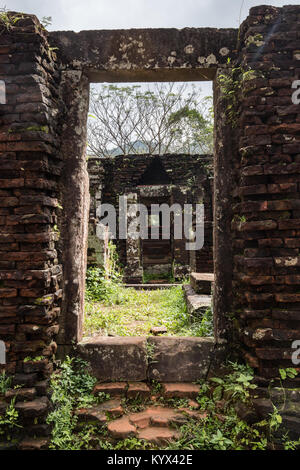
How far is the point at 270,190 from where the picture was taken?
2.65 m

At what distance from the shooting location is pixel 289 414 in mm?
2426

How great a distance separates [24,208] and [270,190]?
6.81 feet

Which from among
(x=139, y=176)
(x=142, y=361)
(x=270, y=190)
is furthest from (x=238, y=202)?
(x=139, y=176)

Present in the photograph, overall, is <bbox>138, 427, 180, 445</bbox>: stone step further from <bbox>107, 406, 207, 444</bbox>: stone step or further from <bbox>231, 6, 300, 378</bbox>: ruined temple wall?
A: <bbox>231, 6, 300, 378</bbox>: ruined temple wall

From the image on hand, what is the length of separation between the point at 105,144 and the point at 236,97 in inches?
719

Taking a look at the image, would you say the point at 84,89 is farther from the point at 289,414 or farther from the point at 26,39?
the point at 289,414

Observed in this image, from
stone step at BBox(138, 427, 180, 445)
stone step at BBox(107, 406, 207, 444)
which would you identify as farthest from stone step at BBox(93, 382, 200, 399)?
stone step at BBox(138, 427, 180, 445)

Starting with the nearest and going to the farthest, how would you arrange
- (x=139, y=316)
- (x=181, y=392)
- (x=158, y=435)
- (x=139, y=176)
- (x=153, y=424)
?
(x=158, y=435) < (x=153, y=424) < (x=181, y=392) < (x=139, y=316) < (x=139, y=176)

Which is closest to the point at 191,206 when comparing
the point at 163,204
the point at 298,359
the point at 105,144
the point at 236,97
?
→ the point at 163,204

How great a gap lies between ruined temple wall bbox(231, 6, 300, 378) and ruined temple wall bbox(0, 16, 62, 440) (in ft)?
5.66

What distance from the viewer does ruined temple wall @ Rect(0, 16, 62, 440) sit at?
265 cm

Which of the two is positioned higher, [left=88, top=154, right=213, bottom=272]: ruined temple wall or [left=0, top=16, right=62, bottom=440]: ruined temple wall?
[left=88, top=154, right=213, bottom=272]: ruined temple wall

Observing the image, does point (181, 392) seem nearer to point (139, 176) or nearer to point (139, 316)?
point (139, 316)

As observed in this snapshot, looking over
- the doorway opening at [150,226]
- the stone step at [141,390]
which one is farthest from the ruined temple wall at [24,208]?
the doorway opening at [150,226]
